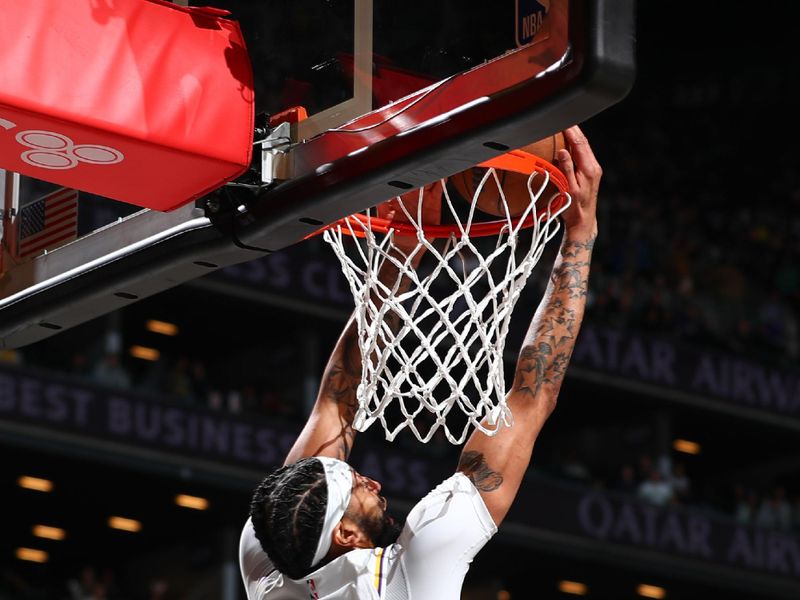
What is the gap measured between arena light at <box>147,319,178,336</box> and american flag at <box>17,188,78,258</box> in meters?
14.8

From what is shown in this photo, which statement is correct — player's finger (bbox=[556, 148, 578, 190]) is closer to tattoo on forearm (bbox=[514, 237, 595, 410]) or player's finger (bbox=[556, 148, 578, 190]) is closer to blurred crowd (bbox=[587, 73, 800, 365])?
tattoo on forearm (bbox=[514, 237, 595, 410])

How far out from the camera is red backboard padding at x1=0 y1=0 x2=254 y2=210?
3.43 metres

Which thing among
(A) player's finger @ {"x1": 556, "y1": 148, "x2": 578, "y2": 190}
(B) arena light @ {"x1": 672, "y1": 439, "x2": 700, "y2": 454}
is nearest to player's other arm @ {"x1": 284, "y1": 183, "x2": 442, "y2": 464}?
(A) player's finger @ {"x1": 556, "y1": 148, "x2": 578, "y2": 190}

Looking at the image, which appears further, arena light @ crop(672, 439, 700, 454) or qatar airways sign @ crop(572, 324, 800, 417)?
arena light @ crop(672, 439, 700, 454)

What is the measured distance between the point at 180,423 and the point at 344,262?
1187cm

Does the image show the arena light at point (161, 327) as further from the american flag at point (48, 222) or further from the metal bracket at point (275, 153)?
the metal bracket at point (275, 153)

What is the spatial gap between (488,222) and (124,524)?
14.2m

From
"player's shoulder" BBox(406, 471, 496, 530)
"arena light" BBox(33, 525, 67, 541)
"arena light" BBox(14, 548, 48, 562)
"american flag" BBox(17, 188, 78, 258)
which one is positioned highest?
"american flag" BBox(17, 188, 78, 258)

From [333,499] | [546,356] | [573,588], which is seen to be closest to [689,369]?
[573,588]

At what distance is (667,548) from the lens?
18.2m

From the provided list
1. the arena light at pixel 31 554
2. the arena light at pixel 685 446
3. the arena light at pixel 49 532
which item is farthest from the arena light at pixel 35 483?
the arena light at pixel 685 446

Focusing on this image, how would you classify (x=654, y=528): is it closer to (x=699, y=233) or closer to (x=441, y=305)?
(x=699, y=233)

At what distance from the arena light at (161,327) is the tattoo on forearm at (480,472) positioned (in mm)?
15611

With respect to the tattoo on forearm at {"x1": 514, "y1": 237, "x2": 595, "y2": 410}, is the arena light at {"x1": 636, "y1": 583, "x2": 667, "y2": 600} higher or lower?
lower
